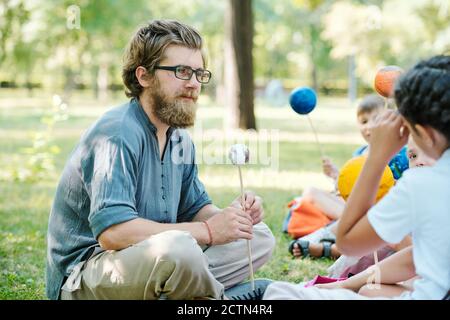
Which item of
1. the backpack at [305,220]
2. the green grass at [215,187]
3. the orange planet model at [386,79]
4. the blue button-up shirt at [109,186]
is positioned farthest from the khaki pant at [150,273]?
the backpack at [305,220]

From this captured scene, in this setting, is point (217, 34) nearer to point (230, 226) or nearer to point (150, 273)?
point (230, 226)

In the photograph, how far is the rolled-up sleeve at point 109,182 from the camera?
2561mm

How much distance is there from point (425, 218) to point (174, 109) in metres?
1.31

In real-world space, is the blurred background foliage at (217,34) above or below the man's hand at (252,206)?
above

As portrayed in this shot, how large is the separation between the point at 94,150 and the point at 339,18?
91.4 ft

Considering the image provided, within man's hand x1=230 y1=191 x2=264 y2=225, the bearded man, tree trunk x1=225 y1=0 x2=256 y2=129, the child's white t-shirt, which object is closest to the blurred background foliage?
tree trunk x1=225 y1=0 x2=256 y2=129

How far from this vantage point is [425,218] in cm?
204

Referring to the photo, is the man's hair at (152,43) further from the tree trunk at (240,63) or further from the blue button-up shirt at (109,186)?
the tree trunk at (240,63)

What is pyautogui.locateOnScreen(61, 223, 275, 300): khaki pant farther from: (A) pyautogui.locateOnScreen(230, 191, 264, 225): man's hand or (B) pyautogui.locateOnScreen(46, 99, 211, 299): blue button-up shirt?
(A) pyautogui.locateOnScreen(230, 191, 264, 225): man's hand

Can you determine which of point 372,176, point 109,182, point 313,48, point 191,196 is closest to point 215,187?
point 191,196

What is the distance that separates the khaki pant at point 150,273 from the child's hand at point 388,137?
0.80 meters

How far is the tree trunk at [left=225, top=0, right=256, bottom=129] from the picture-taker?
11336 mm

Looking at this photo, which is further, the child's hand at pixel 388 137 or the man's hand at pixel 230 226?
the man's hand at pixel 230 226

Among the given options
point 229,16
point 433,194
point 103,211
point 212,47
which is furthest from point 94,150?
point 212,47
